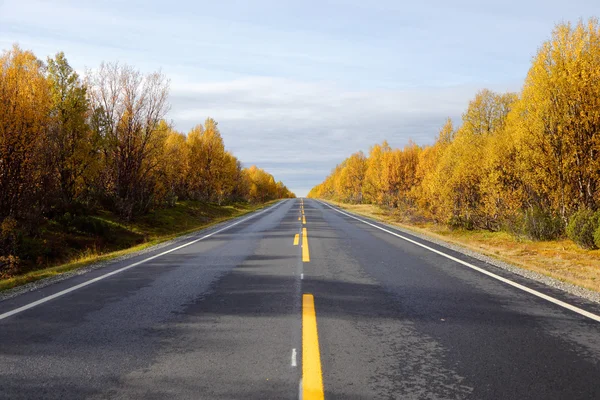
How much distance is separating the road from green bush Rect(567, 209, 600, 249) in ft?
25.8

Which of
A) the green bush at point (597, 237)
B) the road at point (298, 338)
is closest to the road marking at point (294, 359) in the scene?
the road at point (298, 338)

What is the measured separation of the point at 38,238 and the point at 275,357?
19159 mm

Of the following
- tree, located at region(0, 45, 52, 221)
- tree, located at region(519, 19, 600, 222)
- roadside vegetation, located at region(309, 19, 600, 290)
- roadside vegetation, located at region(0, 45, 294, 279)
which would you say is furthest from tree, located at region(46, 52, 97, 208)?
tree, located at region(519, 19, 600, 222)

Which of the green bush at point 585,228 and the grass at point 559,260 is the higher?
the green bush at point 585,228

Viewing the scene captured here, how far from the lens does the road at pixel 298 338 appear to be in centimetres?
325

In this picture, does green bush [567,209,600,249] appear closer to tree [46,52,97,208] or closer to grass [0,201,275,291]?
grass [0,201,275,291]

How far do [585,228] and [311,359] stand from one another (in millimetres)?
13705

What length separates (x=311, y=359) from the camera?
3.78 meters

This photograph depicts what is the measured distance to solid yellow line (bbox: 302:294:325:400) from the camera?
3127 millimetres

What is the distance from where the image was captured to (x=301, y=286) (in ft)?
23.0

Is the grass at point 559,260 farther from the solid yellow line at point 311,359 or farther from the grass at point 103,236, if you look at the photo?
the grass at point 103,236

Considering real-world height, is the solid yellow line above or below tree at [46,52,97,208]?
below

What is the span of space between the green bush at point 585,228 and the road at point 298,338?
7864mm

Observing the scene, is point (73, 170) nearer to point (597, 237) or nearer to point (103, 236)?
point (103, 236)
